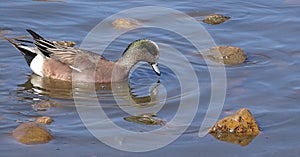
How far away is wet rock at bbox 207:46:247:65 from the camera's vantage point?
32.0 feet

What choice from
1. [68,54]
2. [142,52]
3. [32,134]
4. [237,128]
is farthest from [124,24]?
[32,134]

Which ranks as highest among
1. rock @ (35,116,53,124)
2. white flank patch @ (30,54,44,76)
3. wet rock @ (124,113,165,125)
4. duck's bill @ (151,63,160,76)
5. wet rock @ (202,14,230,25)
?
wet rock @ (202,14,230,25)

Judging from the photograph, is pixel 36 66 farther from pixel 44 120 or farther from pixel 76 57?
pixel 44 120

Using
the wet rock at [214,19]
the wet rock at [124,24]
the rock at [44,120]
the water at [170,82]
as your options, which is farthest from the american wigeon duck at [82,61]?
the wet rock at [214,19]

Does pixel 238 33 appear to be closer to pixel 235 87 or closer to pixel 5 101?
pixel 235 87

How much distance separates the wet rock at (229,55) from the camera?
975 centimetres

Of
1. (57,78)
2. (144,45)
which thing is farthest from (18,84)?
(144,45)

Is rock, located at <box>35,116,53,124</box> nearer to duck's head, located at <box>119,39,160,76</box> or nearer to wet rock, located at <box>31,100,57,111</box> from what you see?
wet rock, located at <box>31,100,57,111</box>

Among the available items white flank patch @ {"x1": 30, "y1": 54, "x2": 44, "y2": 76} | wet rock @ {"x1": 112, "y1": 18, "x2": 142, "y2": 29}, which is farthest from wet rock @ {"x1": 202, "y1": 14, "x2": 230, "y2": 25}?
white flank patch @ {"x1": 30, "y1": 54, "x2": 44, "y2": 76}

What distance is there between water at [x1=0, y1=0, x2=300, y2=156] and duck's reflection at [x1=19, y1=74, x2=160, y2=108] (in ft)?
0.05

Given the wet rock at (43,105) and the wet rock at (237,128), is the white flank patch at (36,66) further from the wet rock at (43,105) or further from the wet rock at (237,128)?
the wet rock at (237,128)

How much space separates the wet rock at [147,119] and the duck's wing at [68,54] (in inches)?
62.2

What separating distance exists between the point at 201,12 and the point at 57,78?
3313mm

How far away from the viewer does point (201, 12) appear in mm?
11797
